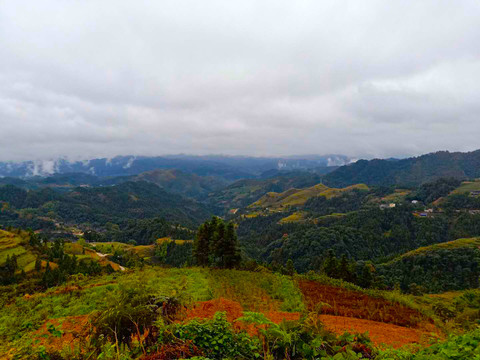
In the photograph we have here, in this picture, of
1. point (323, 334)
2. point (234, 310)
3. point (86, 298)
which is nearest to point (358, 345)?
point (323, 334)

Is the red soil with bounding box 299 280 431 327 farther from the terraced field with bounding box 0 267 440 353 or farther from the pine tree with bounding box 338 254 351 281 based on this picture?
the pine tree with bounding box 338 254 351 281

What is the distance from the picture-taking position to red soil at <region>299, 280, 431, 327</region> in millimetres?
16359

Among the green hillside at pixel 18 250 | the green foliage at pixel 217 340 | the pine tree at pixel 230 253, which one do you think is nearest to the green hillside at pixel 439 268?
the pine tree at pixel 230 253

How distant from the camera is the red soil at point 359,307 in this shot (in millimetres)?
16359

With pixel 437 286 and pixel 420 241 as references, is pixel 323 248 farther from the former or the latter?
pixel 420 241

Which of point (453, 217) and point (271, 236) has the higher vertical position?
point (453, 217)

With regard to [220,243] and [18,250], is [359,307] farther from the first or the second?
[18,250]

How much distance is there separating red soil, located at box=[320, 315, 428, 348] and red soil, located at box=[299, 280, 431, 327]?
916 mm

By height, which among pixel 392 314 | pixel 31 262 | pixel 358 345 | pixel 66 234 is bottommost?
pixel 66 234

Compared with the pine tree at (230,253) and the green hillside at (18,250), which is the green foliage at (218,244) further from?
the green hillside at (18,250)

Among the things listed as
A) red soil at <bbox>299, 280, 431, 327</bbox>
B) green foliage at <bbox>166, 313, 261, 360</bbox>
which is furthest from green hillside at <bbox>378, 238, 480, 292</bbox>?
green foliage at <bbox>166, 313, 261, 360</bbox>

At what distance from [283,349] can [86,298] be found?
17859mm

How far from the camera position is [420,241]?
151375mm

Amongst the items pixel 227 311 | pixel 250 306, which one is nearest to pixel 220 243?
pixel 250 306
